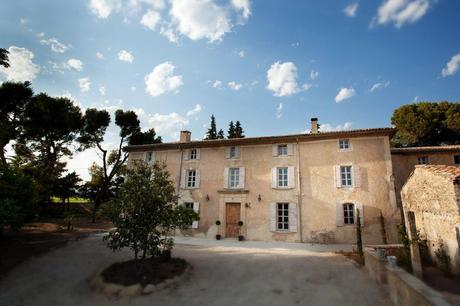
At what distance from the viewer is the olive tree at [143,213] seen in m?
8.11

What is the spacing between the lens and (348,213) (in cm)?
1370

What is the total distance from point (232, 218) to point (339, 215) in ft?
20.5

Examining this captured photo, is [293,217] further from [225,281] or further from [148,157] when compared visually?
[148,157]

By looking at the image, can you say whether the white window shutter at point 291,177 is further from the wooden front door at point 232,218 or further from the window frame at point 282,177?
the wooden front door at point 232,218

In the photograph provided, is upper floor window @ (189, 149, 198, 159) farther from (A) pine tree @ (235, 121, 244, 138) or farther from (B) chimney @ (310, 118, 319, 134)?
(A) pine tree @ (235, 121, 244, 138)

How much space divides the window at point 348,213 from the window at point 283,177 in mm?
3485

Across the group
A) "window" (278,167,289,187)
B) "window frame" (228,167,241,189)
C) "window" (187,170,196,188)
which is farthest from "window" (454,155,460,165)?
"window" (187,170,196,188)

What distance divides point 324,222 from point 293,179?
2.93 m

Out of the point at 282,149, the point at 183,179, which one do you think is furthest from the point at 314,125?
the point at 183,179

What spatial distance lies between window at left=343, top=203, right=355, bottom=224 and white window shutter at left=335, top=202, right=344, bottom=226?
20 cm

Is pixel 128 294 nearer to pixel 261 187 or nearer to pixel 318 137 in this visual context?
pixel 261 187

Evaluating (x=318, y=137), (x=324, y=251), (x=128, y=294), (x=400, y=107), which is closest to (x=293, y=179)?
(x=318, y=137)

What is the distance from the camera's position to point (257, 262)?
975cm

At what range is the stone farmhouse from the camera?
44.3 feet
